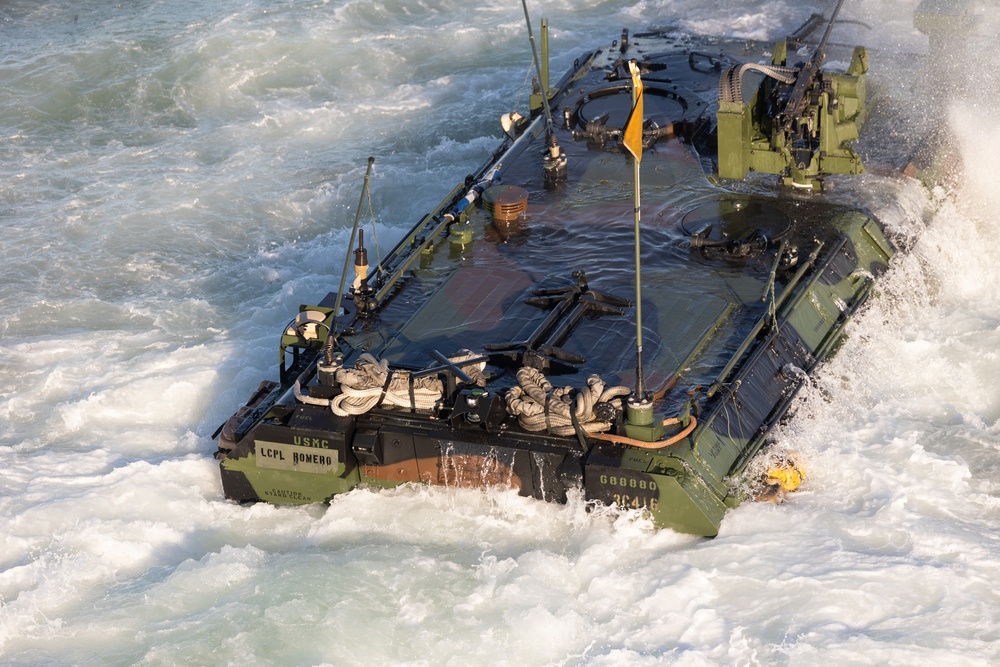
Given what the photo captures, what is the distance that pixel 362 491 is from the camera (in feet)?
53.5

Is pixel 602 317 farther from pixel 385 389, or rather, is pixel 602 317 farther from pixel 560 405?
pixel 385 389

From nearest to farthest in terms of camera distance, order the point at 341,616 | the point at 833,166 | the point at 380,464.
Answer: the point at 341,616, the point at 380,464, the point at 833,166

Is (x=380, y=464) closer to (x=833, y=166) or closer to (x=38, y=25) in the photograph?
(x=833, y=166)

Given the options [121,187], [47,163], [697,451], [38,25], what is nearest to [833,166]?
[697,451]

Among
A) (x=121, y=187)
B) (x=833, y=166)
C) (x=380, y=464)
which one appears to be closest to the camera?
(x=380, y=464)

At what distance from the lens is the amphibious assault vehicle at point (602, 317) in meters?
15.5

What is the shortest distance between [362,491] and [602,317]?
3414mm

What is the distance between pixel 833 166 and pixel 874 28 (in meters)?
10.9

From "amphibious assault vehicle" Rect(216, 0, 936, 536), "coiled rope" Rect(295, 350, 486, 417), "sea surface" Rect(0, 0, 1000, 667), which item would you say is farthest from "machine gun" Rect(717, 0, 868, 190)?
"coiled rope" Rect(295, 350, 486, 417)

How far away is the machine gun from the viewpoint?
20156 mm

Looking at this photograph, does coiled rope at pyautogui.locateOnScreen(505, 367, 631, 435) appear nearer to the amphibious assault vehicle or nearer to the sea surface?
the amphibious assault vehicle

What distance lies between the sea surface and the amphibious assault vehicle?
1.52 feet

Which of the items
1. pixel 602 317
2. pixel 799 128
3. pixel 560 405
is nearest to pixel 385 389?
pixel 560 405

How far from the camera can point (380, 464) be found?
16.0 m
